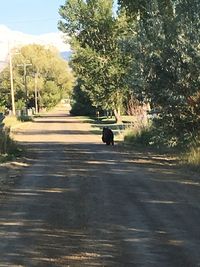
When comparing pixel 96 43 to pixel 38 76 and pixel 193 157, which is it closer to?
pixel 193 157

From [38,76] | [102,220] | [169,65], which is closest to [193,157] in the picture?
[169,65]

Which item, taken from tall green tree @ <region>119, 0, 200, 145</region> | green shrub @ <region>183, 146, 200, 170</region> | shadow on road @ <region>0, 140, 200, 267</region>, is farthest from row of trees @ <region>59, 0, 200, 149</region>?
shadow on road @ <region>0, 140, 200, 267</region>

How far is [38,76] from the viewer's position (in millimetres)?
117625

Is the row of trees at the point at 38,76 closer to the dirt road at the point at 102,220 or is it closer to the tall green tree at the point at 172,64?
the tall green tree at the point at 172,64

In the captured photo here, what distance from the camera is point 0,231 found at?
27.5 ft

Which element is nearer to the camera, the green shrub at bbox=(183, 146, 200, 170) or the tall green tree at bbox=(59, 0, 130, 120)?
the green shrub at bbox=(183, 146, 200, 170)

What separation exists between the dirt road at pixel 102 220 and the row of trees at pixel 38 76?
308ft

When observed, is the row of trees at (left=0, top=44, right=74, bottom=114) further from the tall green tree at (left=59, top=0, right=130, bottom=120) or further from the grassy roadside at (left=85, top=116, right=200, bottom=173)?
the grassy roadside at (left=85, top=116, right=200, bottom=173)

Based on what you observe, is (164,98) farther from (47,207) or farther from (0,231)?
(0,231)

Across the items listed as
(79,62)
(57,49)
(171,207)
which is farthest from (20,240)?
(57,49)

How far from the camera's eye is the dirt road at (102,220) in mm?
6867

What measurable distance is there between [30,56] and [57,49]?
44.3 feet

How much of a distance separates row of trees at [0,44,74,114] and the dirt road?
308 feet

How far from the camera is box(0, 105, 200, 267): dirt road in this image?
6.87 m
